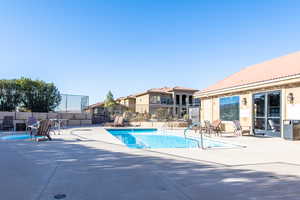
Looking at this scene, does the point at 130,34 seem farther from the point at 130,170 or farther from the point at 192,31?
the point at 130,170

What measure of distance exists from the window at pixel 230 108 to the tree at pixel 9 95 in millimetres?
16497

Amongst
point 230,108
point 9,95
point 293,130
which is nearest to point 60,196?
point 293,130

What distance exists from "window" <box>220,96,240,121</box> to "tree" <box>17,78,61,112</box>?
14489 mm

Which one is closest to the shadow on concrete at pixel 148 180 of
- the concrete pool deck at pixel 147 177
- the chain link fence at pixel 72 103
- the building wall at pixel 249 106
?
the concrete pool deck at pixel 147 177

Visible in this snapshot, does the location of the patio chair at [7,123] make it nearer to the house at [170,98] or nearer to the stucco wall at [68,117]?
the stucco wall at [68,117]

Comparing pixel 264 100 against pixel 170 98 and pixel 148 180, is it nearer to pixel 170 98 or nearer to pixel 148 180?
Result: pixel 148 180

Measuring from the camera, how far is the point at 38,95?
55.3 feet

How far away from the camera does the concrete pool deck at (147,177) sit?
102 inches

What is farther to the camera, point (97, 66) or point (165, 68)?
point (165, 68)

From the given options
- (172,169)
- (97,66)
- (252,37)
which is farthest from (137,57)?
(172,169)

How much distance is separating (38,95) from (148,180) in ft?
56.4

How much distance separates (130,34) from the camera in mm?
13750

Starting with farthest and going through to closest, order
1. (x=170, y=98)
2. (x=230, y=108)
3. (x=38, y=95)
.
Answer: (x=170, y=98), (x=38, y=95), (x=230, y=108)

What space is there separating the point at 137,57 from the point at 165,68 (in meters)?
5.22
